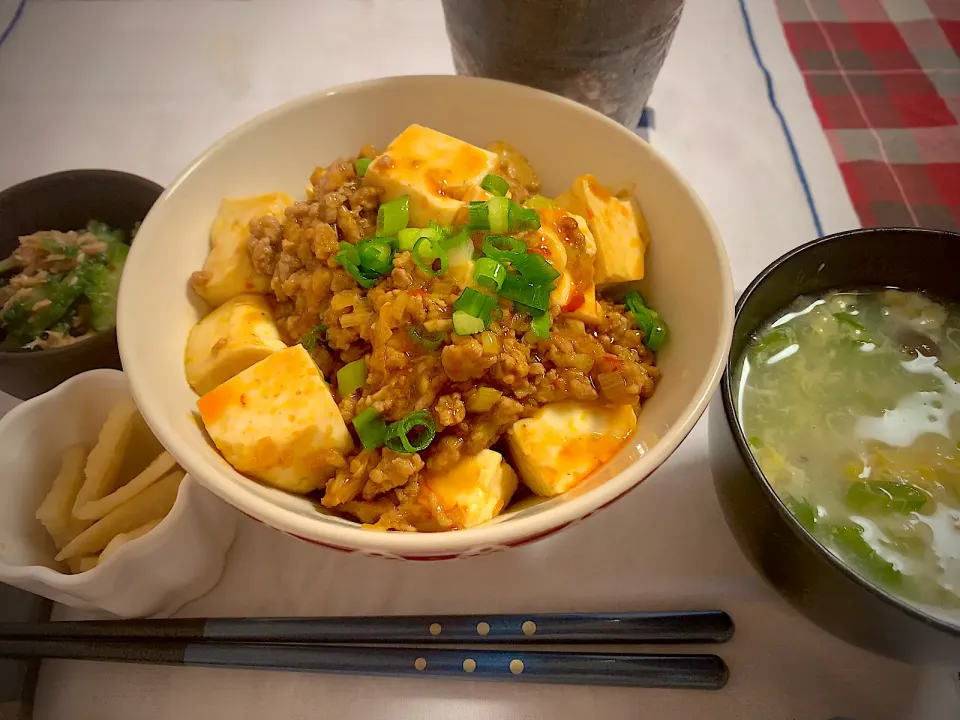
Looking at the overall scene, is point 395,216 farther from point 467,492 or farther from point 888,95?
point 888,95

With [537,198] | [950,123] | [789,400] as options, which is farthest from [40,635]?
[950,123]

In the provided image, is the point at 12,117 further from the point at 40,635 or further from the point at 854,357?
the point at 854,357

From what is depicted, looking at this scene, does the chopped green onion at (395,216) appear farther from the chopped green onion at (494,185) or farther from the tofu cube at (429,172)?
the chopped green onion at (494,185)

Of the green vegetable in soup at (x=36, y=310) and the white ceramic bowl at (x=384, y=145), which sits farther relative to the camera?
the green vegetable in soup at (x=36, y=310)

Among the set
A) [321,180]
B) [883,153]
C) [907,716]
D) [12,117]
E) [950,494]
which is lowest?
[907,716]

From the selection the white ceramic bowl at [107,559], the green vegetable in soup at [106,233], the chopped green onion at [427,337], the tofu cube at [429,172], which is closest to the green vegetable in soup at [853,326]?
the tofu cube at [429,172]
